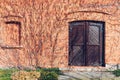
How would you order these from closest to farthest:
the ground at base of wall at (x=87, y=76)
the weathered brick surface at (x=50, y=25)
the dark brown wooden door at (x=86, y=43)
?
the ground at base of wall at (x=87, y=76) < the weathered brick surface at (x=50, y=25) < the dark brown wooden door at (x=86, y=43)

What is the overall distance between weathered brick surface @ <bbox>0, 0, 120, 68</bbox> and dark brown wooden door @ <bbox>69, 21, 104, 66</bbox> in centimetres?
34

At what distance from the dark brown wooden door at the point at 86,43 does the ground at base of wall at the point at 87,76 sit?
1115 mm

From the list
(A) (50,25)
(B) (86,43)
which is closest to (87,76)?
(B) (86,43)

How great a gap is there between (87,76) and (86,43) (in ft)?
7.71

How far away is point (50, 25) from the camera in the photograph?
15086 mm

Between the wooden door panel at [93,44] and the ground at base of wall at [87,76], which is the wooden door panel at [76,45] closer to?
the wooden door panel at [93,44]

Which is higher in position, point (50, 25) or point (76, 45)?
point (50, 25)

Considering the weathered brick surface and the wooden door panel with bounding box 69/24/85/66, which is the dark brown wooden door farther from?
the weathered brick surface

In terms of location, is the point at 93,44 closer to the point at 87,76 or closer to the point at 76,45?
the point at 76,45

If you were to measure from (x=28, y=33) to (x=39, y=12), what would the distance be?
48.7 inches

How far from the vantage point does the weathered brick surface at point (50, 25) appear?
1507 cm

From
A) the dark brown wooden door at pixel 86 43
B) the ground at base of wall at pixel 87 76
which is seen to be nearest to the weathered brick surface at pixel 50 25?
the dark brown wooden door at pixel 86 43

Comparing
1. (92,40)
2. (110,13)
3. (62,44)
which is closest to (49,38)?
(62,44)

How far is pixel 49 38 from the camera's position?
49.6 feet
